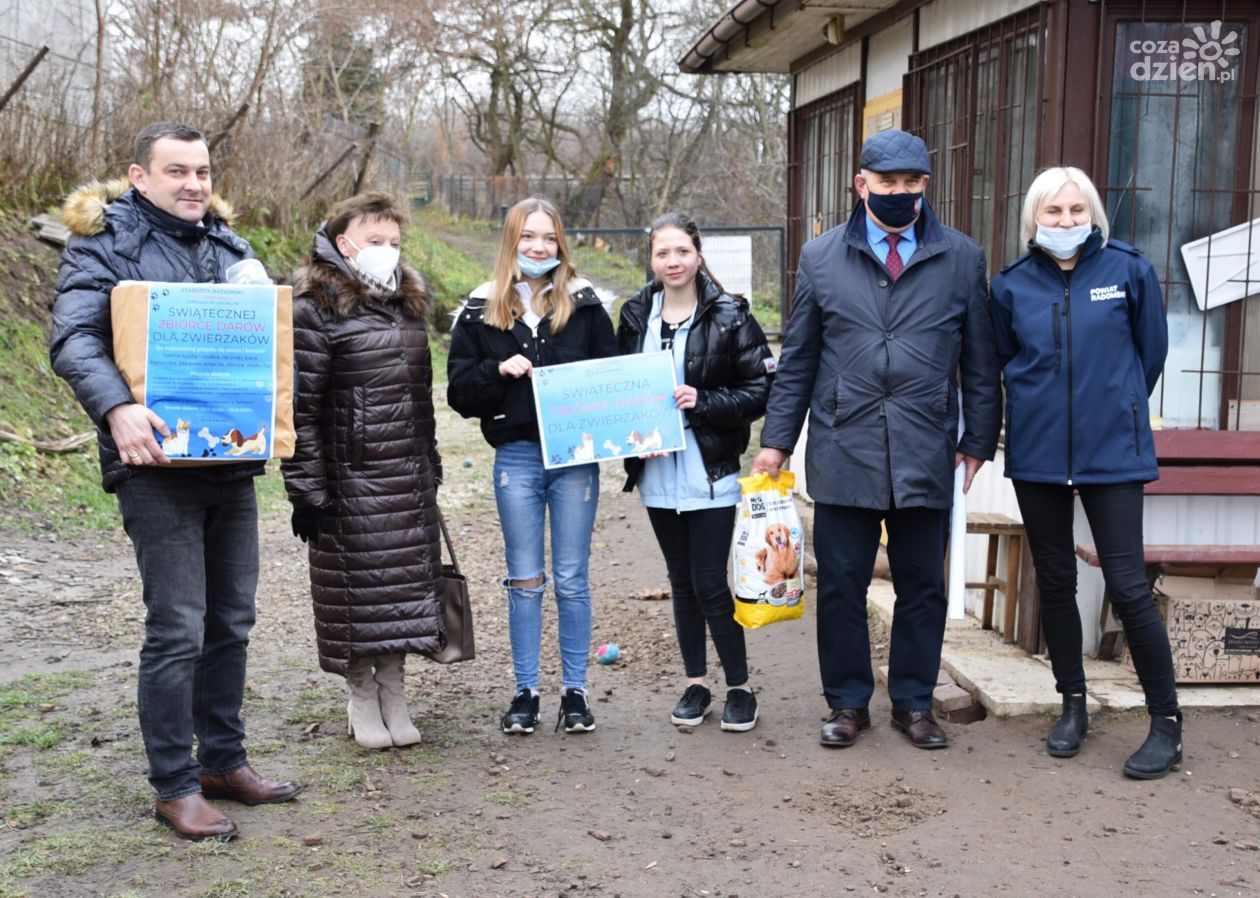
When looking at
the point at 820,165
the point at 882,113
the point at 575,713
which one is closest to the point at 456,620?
the point at 575,713

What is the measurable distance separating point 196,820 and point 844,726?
7.41ft

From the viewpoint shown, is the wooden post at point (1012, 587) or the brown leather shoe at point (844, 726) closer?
the brown leather shoe at point (844, 726)

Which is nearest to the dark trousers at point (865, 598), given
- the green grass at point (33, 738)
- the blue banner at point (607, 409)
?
the blue banner at point (607, 409)

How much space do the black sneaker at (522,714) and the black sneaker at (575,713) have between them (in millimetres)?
110

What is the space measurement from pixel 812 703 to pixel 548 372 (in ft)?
5.90

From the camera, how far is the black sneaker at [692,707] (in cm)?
505

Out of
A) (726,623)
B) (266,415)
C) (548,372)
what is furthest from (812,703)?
(266,415)

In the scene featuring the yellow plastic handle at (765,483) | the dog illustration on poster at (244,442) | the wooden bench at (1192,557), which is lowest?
the wooden bench at (1192,557)

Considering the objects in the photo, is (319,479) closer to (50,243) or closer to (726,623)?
(726,623)

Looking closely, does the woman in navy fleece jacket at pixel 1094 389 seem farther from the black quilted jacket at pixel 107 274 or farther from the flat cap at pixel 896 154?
the black quilted jacket at pixel 107 274

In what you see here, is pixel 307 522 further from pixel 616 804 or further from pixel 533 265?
pixel 616 804

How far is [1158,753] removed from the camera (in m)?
4.39

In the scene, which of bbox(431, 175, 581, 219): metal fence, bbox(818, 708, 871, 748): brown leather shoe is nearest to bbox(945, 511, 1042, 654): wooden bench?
bbox(818, 708, 871, 748): brown leather shoe

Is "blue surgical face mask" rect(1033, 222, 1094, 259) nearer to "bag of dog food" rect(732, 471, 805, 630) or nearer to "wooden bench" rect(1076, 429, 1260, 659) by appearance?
"bag of dog food" rect(732, 471, 805, 630)
